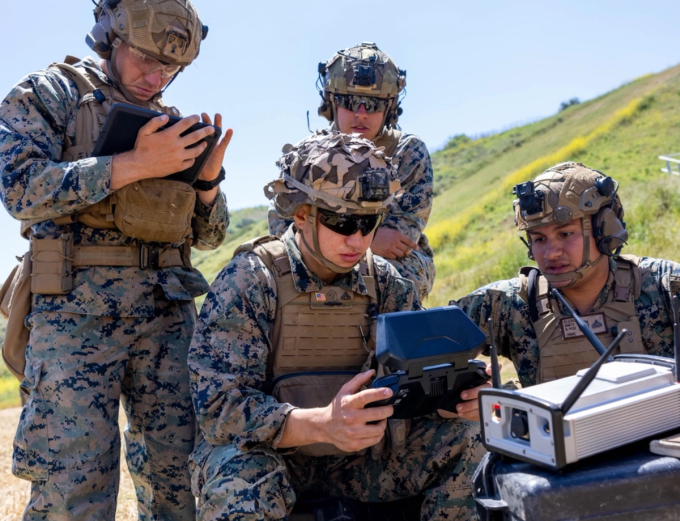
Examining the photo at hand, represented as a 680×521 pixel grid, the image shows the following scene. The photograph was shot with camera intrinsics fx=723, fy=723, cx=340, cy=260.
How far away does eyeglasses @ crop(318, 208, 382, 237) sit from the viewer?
3.38 m

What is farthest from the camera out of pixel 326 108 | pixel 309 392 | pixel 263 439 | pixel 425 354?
pixel 326 108

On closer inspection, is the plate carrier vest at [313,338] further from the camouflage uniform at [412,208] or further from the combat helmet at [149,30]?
the camouflage uniform at [412,208]

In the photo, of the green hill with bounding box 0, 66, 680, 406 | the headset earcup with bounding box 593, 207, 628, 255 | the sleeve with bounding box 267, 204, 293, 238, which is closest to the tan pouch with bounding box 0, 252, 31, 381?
the sleeve with bounding box 267, 204, 293, 238

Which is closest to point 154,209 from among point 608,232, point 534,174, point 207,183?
point 207,183

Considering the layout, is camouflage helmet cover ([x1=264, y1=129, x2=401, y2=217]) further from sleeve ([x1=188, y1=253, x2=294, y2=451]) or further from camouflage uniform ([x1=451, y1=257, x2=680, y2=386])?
camouflage uniform ([x1=451, y1=257, x2=680, y2=386])

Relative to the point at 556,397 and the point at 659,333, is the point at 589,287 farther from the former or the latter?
the point at 556,397

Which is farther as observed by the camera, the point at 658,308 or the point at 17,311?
the point at 658,308

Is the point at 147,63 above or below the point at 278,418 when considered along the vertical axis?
above

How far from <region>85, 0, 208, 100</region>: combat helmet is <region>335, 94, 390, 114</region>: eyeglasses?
4.70 ft

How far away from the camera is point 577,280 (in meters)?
4.16

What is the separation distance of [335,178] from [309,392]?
100 centimetres

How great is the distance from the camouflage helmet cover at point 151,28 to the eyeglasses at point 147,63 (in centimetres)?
3

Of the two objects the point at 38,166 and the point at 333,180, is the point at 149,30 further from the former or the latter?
the point at 333,180

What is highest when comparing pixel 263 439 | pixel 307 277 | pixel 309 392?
pixel 307 277
